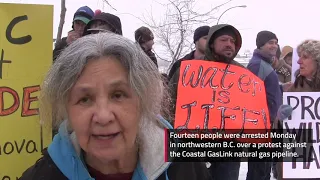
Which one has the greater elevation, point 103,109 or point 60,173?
point 103,109

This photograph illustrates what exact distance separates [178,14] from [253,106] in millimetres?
6671

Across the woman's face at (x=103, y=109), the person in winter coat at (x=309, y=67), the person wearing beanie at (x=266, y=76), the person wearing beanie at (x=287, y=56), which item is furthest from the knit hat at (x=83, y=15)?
the person wearing beanie at (x=287, y=56)

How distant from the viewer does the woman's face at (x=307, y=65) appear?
2842 mm

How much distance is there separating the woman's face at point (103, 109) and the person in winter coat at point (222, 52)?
1.39m

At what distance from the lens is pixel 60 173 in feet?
4.47

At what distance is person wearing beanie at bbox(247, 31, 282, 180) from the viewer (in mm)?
3328

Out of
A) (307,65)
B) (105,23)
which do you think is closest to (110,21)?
(105,23)

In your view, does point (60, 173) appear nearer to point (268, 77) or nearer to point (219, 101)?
point (219, 101)

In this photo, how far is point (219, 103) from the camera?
2.61 m

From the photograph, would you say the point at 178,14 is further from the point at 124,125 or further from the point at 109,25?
the point at 124,125

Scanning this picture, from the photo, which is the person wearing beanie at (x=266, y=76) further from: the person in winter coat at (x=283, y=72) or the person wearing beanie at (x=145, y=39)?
the person in winter coat at (x=283, y=72)

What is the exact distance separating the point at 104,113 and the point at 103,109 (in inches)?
0.5

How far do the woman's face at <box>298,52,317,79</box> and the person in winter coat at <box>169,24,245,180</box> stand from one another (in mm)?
432

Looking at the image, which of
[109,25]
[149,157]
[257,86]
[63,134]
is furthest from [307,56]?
[63,134]
